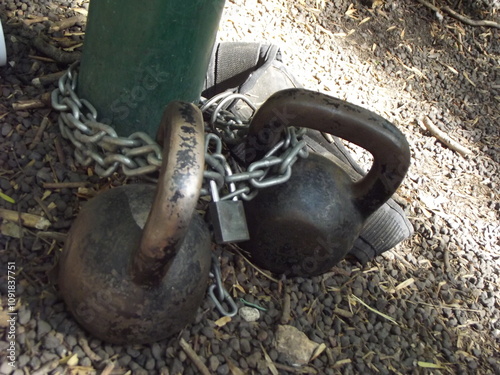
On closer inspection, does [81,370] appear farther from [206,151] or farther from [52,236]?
[206,151]

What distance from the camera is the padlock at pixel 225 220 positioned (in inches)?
53.4

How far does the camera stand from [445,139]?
270 centimetres

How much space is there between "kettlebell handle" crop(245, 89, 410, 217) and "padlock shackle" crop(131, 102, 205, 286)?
36 centimetres

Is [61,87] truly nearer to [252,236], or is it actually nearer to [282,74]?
[252,236]

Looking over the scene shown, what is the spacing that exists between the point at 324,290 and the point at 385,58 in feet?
5.42

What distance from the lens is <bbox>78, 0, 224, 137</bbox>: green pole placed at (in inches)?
58.6

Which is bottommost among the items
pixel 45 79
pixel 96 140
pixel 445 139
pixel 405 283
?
pixel 405 283

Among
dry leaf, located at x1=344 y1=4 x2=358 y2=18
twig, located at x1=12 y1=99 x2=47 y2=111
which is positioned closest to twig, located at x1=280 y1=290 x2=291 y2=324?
twig, located at x1=12 y1=99 x2=47 y2=111

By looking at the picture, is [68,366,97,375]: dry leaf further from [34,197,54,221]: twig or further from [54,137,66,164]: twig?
[54,137,66,164]: twig

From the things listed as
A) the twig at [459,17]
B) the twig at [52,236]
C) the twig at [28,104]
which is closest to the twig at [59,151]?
the twig at [28,104]

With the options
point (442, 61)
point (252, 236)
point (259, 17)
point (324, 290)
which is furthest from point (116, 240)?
point (442, 61)

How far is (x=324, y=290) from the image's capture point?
179 cm

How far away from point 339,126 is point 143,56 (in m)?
0.54
